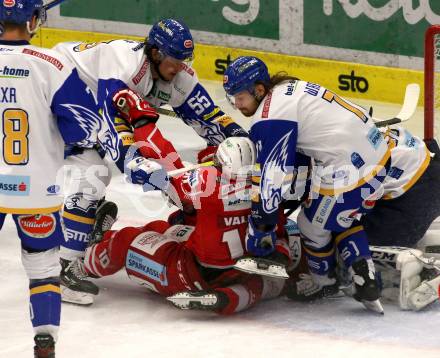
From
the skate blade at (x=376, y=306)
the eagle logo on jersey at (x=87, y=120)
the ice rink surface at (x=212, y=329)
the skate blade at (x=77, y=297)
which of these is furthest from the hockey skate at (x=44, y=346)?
the skate blade at (x=376, y=306)

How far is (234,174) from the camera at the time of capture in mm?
5227

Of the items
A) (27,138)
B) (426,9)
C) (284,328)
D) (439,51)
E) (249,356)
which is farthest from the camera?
(426,9)

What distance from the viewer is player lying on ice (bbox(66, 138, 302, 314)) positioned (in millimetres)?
5254

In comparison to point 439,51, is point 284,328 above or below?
below

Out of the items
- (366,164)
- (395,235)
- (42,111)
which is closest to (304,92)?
(366,164)

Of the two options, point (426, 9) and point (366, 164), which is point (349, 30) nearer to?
point (426, 9)

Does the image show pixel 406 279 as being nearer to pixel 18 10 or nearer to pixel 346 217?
pixel 346 217

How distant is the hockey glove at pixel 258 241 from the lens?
5.24 meters

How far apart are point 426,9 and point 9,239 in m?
3.19

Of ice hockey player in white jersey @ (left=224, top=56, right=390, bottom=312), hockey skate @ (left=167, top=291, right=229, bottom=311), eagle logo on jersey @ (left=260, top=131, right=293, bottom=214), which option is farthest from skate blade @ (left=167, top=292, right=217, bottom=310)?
eagle logo on jersey @ (left=260, top=131, right=293, bottom=214)

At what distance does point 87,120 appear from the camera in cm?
512

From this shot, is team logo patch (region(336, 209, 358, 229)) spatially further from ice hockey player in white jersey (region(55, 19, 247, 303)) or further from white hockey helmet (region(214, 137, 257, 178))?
ice hockey player in white jersey (region(55, 19, 247, 303))

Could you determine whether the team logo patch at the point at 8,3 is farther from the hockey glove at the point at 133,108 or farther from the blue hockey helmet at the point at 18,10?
the hockey glove at the point at 133,108

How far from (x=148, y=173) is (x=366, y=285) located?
1.06 m
